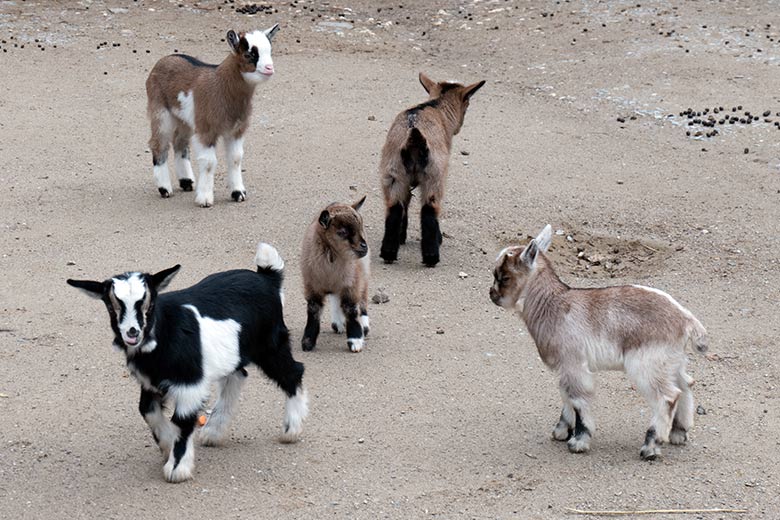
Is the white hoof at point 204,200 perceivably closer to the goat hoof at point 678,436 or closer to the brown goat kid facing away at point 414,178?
the brown goat kid facing away at point 414,178

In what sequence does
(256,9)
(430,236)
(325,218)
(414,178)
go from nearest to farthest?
(325,218) < (430,236) < (414,178) < (256,9)

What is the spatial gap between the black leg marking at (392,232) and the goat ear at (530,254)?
2.99 meters

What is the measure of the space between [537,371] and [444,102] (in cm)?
343

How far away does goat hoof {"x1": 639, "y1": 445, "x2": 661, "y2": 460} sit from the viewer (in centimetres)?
629

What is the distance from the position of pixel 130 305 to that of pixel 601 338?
2.53 m

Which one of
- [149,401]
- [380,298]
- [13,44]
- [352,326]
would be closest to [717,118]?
[380,298]

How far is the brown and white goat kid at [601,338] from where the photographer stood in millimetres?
6250

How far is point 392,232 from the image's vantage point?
9562 mm

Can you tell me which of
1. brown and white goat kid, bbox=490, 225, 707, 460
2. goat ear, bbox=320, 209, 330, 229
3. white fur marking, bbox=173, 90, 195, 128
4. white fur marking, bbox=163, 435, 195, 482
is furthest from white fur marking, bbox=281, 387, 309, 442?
white fur marking, bbox=173, 90, 195, 128

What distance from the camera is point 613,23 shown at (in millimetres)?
16094

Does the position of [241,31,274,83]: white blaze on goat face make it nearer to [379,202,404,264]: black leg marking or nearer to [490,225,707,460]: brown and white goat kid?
[379,202,404,264]: black leg marking

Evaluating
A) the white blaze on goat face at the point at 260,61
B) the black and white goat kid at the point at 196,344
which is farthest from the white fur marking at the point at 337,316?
the white blaze on goat face at the point at 260,61

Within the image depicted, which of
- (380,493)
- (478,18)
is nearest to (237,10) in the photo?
A: (478,18)

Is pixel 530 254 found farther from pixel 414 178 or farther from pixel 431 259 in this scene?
pixel 414 178
